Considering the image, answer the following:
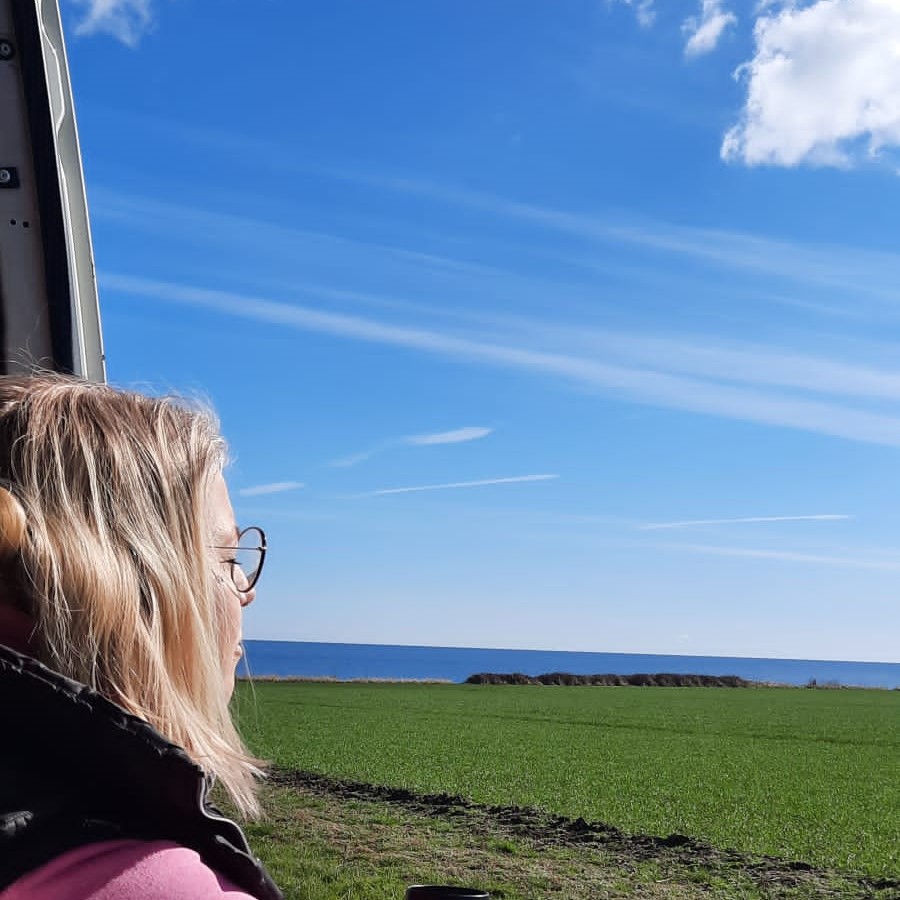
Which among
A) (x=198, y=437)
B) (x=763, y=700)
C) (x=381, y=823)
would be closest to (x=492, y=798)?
(x=381, y=823)

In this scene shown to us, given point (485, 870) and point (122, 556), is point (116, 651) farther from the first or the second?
point (485, 870)

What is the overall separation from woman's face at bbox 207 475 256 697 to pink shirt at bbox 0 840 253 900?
0.34 meters

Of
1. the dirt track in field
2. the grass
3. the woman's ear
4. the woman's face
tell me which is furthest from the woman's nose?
the dirt track in field

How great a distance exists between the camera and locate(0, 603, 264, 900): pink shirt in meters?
0.89

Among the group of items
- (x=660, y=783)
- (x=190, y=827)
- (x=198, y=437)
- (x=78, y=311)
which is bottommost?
(x=660, y=783)

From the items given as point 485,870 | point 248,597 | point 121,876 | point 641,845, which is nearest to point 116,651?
point 121,876

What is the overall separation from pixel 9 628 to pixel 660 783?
62.3ft

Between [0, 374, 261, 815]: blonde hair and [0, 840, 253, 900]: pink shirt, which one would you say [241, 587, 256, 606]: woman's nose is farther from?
[0, 840, 253, 900]: pink shirt

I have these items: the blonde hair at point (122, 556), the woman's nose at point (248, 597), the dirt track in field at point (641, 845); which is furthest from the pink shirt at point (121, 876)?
the dirt track in field at point (641, 845)

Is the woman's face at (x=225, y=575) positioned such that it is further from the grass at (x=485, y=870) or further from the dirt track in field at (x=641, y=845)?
the dirt track in field at (x=641, y=845)

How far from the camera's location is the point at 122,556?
1.10 m

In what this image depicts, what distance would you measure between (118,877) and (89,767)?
0.10m

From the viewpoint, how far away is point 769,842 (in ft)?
43.7

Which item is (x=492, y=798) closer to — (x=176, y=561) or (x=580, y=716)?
(x=176, y=561)
